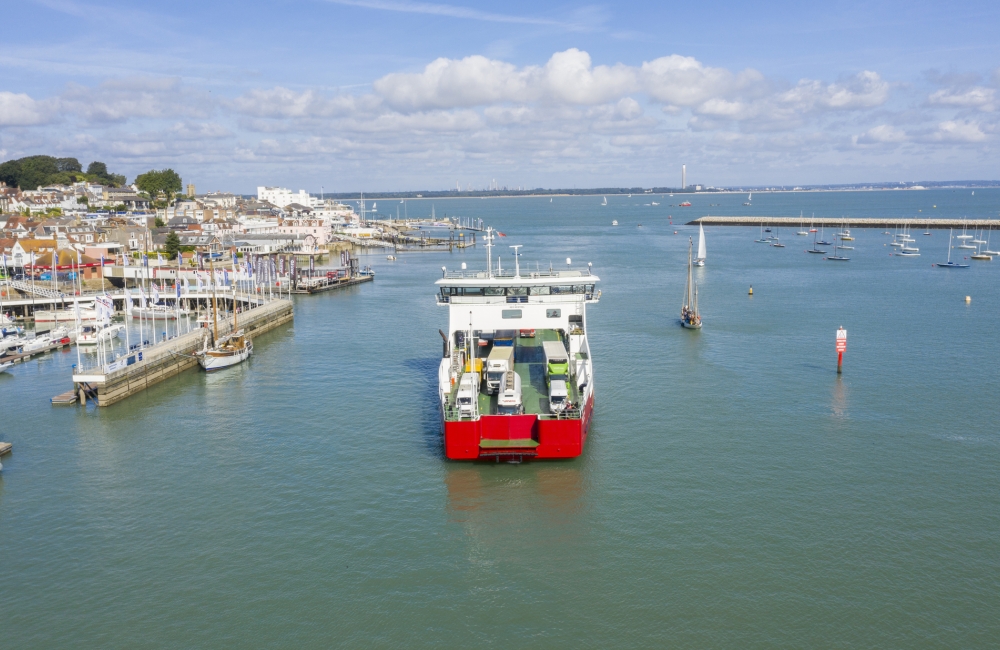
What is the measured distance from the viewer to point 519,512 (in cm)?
2222

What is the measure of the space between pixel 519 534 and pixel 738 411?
14174mm

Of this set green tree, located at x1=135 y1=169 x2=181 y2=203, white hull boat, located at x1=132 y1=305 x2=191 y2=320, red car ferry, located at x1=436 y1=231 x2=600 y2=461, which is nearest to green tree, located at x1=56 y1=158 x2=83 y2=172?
green tree, located at x1=135 y1=169 x2=181 y2=203

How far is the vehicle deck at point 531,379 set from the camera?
1038 inches

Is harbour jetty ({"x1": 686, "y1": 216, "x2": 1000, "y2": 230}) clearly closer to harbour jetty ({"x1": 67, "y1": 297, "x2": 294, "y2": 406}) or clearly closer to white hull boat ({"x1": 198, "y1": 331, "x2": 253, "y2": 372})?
white hull boat ({"x1": 198, "y1": 331, "x2": 253, "y2": 372})

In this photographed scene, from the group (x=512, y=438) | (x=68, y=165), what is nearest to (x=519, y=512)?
(x=512, y=438)

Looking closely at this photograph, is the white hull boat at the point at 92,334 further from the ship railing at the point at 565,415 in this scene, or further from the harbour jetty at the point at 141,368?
the ship railing at the point at 565,415

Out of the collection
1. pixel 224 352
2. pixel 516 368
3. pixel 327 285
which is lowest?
pixel 224 352

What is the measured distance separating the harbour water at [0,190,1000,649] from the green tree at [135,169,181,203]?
102222mm

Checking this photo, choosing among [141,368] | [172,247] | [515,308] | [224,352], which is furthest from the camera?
[172,247]

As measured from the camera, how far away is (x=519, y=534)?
824 inches

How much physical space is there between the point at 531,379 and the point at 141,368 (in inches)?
805

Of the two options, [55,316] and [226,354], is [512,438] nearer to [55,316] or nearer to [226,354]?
[226,354]

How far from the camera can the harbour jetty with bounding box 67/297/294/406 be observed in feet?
112

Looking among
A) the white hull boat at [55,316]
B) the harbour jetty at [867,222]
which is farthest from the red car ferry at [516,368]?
the harbour jetty at [867,222]
